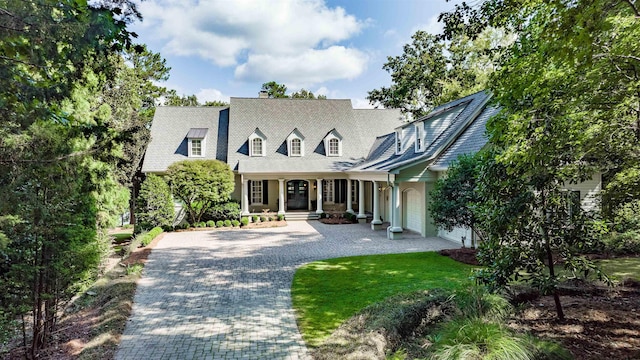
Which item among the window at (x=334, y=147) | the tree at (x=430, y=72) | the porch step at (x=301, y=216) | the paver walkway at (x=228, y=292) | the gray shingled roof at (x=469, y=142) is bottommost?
the paver walkway at (x=228, y=292)

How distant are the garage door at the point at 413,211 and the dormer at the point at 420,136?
234 centimetres

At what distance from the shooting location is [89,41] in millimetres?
5012

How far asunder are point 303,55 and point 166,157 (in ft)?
37.8

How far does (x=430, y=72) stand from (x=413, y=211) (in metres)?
19.2

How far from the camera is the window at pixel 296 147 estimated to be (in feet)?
84.8

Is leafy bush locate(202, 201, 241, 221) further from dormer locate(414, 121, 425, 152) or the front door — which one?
dormer locate(414, 121, 425, 152)

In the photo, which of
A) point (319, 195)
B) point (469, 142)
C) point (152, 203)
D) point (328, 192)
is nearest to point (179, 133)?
point (152, 203)

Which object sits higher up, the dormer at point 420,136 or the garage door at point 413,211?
the dormer at point 420,136

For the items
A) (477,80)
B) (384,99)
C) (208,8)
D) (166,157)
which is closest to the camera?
(208,8)

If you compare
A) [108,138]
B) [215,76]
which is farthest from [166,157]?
[108,138]

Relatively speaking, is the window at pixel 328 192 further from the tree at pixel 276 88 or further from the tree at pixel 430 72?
the tree at pixel 276 88

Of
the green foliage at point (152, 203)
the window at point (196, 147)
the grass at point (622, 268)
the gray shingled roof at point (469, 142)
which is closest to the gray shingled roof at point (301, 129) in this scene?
the window at point (196, 147)

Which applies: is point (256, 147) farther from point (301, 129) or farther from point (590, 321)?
point (590, 321)

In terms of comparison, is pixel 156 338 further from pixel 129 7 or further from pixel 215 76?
pixel 215 76
